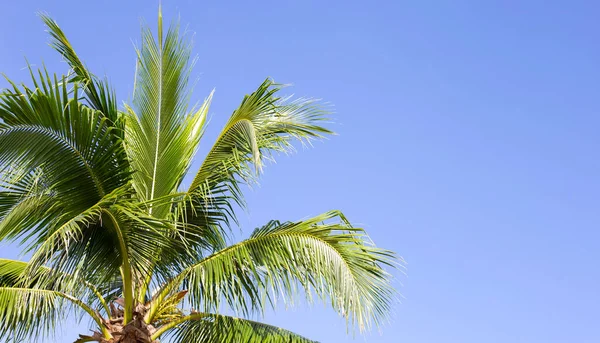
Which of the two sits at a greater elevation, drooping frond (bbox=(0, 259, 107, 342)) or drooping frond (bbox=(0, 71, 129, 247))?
drooping frond (bbox=(0, 71, 129, 247))

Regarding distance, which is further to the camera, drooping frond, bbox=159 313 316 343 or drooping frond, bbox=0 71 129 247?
drooping frond, bbox=159 313 316 343

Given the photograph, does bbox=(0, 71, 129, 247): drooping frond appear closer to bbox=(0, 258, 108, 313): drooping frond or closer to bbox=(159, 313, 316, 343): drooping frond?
bbox=(0, 258, 108, 313): drooping frond

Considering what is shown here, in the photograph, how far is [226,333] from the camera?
8727 mm

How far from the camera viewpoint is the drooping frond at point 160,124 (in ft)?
29.1

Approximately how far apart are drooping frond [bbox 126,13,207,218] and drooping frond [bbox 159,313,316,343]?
4.47ft

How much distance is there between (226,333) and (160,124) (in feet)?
8.48

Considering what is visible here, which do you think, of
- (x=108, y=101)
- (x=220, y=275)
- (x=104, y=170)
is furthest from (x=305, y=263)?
(x=108, y=101)

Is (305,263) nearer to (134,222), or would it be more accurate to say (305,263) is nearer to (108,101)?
(134,222)

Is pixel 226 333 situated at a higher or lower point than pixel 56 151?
lower

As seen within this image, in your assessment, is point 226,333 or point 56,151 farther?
point 226,333

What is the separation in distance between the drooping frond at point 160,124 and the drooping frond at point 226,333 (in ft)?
4.47

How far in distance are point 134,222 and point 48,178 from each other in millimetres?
990

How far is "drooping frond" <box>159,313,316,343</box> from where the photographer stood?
8.67 m

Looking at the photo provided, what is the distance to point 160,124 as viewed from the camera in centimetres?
912
